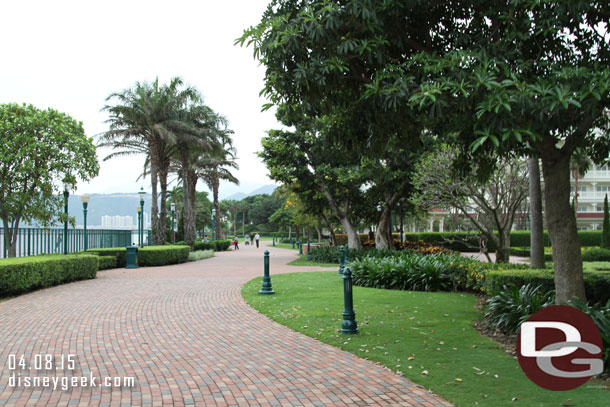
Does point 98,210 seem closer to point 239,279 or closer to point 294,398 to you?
point 239,279

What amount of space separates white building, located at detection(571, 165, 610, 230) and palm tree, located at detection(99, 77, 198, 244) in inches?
1946

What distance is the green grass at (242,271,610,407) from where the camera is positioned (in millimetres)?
4863

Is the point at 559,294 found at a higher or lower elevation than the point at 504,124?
lower

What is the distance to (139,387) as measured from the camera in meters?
5.04

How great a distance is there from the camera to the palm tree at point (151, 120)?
27.7m

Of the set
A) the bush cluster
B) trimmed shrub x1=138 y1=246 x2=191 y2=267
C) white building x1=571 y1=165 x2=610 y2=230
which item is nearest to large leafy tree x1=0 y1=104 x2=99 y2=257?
trimmed shrub x1=138 y1=246 x2=191 y2=267

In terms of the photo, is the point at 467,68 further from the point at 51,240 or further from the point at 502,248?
the point at 51,240

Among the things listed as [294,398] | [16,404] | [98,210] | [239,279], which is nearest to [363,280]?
[239,279]

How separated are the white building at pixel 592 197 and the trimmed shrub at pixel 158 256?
5045 centimetres

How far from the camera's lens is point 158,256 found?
24.2 metres

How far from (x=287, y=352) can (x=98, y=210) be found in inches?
1827

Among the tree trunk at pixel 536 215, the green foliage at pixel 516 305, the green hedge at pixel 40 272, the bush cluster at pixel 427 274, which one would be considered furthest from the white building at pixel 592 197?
the green hedge at pixel 40 272

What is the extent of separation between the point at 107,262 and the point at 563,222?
1927 centimetres

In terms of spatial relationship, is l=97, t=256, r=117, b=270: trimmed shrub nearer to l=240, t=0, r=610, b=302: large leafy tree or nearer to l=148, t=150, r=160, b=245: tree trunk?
l=148, t=150, r=160, b=245: tree trunk
